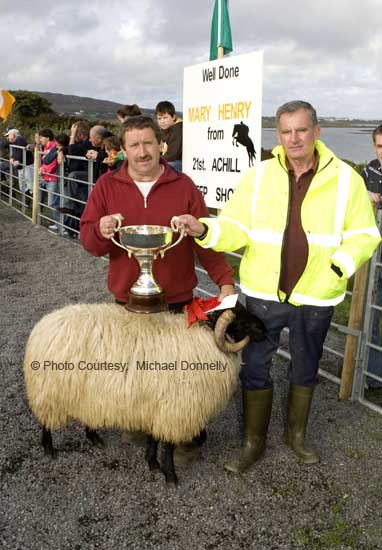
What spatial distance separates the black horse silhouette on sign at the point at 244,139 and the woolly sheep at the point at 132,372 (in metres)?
1.81

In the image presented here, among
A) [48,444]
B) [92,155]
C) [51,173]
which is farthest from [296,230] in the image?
[51,173]

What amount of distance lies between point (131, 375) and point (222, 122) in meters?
2.61

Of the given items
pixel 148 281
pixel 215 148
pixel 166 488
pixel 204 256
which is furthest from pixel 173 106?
pixel 166 488

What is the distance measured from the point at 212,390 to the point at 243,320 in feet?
1.38

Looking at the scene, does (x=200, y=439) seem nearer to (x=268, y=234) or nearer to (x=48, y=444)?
(x=48, y=444)

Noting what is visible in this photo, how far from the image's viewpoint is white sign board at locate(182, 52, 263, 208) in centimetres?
419

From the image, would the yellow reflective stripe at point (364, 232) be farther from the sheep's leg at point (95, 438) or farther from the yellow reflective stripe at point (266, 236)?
the sheep's leg at point (95, 438)

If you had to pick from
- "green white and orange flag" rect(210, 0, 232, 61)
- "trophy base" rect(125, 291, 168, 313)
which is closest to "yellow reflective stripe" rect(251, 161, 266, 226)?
"trophy base" rect(125, 291, 168, 313)

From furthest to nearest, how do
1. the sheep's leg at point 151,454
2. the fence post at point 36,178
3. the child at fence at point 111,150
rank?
the fence post at point 36,178, the child at fence at point 111,150, the sheep's leg at point 151,454

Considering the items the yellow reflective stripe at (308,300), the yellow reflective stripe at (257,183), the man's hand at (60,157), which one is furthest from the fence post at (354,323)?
the man's hand at (60,157)

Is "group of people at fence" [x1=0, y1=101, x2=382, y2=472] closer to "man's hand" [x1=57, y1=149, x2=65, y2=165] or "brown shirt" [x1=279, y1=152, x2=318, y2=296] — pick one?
"brown shirt" [x1=279, y1=152, x2=318, y2=296]

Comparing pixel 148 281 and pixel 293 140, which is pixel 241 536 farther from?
pixel 293 140

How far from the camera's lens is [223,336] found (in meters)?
2.87

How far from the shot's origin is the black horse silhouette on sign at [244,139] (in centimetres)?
426
